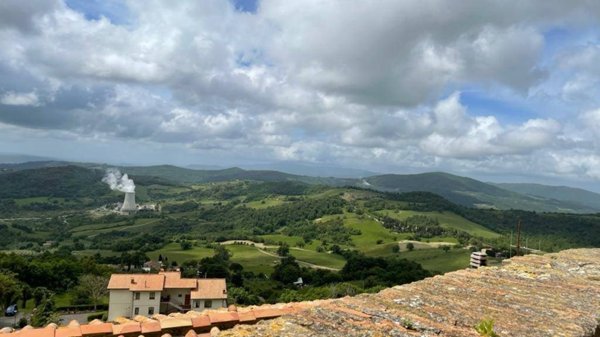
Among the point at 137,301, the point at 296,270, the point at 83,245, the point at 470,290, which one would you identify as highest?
the point at 470,290

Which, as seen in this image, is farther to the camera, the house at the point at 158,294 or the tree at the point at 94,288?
the tree at the point at 94,288

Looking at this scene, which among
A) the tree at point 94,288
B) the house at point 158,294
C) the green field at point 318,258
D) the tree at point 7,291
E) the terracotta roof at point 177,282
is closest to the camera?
the house at point 158,294

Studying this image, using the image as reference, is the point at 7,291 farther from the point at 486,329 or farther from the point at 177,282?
the point at 486,329

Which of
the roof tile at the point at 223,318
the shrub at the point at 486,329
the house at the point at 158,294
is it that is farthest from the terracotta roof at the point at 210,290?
the shrub at the point at 486,329

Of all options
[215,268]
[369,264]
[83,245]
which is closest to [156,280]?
[215,268]

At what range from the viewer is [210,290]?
57.7 m

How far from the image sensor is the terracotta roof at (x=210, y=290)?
184 ft

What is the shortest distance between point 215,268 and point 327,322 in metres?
118

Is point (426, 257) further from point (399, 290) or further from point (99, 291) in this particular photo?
point (399, 290)


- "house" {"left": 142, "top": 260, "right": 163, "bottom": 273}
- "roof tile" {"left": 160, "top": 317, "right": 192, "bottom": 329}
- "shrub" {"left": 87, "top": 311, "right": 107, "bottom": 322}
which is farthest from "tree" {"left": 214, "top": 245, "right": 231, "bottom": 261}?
"roof tile" {"left": 160, "top": 317, "right": 192, "bottom": 329}

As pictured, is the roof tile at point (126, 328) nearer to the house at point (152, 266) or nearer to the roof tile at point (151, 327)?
the roof tile at point (151, 327)

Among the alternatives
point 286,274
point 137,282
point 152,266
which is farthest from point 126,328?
point 152,266

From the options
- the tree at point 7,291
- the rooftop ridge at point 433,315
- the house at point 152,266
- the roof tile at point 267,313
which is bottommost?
the house at point 152,266

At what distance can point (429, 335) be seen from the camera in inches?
191
